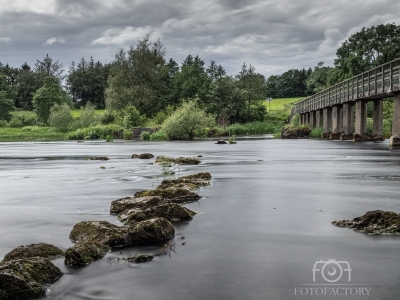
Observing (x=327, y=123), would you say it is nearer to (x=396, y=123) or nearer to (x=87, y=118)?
(x=396, y=123)

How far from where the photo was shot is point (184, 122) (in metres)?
49.3

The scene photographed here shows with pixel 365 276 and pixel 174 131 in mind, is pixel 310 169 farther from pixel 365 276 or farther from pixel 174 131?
pixel 174 131

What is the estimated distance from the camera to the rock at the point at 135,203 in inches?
294

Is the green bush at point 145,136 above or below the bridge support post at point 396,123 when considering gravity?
below

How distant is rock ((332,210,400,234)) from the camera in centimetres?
611

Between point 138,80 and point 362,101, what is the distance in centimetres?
5724

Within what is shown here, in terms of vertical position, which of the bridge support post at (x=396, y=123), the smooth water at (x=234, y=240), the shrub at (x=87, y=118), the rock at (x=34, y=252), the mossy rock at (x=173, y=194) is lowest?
the smooth water at (x=234, y=240)

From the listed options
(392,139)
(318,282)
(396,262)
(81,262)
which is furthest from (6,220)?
(392,139)

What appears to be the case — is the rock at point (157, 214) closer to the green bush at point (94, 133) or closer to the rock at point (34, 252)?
Result: the rock at point (34, 252)

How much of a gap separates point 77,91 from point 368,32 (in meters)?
83.6

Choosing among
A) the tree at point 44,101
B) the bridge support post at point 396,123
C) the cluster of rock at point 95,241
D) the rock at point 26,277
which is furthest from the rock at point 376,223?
the tree at point 44,101

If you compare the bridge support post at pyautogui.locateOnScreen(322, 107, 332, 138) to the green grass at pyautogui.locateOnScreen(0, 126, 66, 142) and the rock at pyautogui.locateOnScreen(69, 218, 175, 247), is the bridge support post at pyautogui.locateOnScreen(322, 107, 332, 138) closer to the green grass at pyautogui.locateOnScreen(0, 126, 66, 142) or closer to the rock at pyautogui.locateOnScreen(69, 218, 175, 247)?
the green grass at pyautogui.locateOnScreen(0, 126, 66, 142)

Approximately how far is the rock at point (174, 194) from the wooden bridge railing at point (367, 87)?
70.1ft

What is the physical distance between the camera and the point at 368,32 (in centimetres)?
7519
